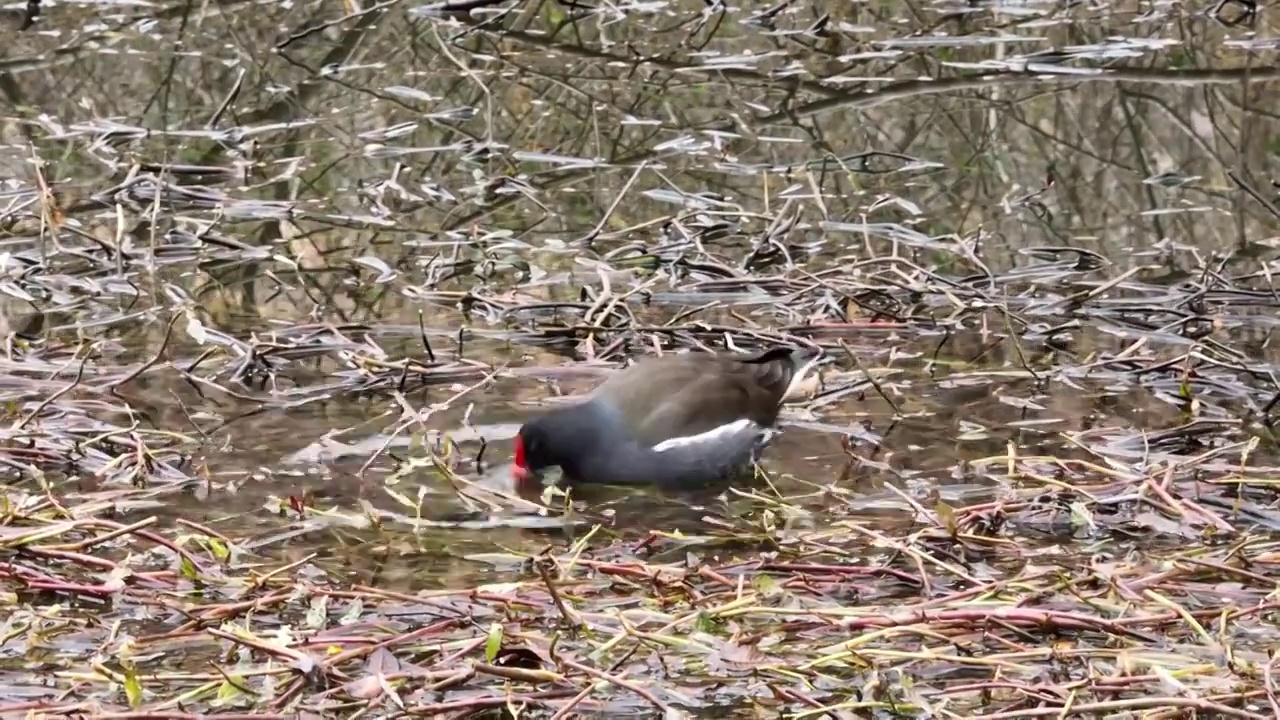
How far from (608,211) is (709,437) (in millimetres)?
2334

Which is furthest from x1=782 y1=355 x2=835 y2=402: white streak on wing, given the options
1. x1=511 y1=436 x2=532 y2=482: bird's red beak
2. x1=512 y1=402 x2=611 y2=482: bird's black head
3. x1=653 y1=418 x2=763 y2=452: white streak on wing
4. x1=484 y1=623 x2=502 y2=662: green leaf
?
x1=484 y1=623 x2=502 y2=662: green leaf

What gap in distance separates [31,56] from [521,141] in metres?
4.17

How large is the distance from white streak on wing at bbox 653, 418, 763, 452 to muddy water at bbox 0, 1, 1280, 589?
0.22 meters

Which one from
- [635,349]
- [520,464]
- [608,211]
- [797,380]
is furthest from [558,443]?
[608,211]

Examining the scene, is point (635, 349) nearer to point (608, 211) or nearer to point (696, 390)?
point (696, 390)

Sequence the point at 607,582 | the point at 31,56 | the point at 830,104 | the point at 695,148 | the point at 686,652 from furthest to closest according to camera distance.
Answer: the point at 31,56, the point at 830,104, the point at 695,148, the point at 607,582, the point at 686,652

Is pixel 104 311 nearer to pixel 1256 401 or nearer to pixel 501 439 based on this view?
pixel 501 439

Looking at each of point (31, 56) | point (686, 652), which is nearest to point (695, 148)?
point (31, 56)

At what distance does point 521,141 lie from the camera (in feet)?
34.9

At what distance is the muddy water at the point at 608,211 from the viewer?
21.4ft

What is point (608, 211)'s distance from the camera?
8.47m

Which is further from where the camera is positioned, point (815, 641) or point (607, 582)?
point (607, 582)

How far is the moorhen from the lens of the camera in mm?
6242

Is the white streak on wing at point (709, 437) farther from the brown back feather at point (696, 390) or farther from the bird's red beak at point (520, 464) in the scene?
the bird's red beak at point (520, 464)
